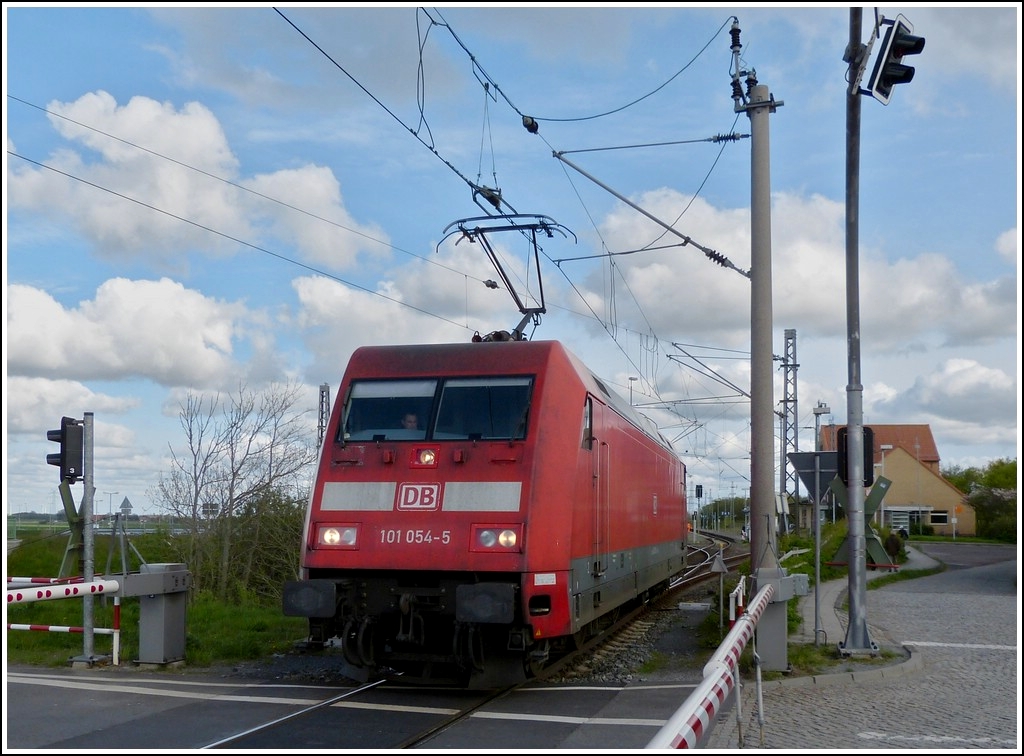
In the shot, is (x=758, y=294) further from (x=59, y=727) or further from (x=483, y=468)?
(x=59, y=727)

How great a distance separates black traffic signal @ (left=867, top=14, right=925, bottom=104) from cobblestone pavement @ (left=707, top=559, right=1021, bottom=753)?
555cm

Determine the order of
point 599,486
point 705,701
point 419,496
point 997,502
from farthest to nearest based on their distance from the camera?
point 997,502
point 599,486
point 419,496
point 705,701

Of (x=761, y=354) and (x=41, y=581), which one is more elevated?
(x=761, y=354)

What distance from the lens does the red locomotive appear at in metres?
10.1

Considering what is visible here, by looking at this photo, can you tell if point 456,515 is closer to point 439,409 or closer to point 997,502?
point 439,409

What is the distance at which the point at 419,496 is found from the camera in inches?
415

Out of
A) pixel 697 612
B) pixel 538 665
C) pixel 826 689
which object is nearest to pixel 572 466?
pixel 538 665

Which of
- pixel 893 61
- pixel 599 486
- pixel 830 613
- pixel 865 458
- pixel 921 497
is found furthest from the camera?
pixel 921 497

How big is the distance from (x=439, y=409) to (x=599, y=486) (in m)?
2.15

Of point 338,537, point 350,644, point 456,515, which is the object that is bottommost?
point 350,644

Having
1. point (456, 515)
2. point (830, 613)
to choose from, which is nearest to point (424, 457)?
point (456, 515)

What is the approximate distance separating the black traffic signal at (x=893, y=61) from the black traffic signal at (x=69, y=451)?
31.2 feet

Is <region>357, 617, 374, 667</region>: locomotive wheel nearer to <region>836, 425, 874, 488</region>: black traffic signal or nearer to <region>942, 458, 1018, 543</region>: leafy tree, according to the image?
<region>836, 425, 874, 488</region>: black traffic signal

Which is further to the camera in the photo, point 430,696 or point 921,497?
point 921,497
